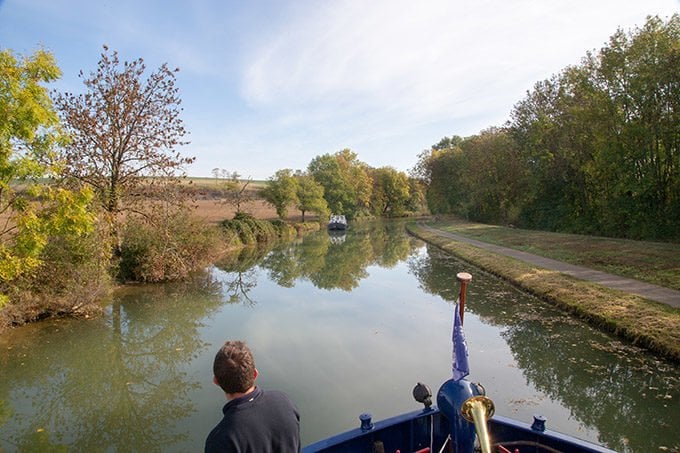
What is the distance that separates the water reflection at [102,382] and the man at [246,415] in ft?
14.7

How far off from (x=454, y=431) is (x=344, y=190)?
6047cm

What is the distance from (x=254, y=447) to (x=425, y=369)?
6649 millimetres

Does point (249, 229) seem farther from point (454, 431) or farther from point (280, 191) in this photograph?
point (454, 431)

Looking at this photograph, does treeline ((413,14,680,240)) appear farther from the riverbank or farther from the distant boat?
the distant boat

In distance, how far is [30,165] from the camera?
7.50 metres

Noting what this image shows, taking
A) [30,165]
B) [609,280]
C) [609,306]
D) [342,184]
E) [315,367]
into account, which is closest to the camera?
[30,165]

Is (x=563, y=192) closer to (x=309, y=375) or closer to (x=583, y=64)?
(x=583, y=64)

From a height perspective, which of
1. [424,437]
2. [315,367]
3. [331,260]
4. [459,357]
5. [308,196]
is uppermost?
[308,196]

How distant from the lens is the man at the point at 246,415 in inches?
89.0

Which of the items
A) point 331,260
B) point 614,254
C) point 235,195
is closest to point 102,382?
point 331,260

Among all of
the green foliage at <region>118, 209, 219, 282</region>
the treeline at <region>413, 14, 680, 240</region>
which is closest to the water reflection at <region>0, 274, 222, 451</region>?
the green foliage at <region>118, 209, 219, 282</region>

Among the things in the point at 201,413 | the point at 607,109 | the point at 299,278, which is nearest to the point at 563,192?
the point at 607,109

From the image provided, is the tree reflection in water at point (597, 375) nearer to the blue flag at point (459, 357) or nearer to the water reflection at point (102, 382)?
the blue flag at point (459, 357)

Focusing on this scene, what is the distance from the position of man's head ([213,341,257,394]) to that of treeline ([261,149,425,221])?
43.0 m
